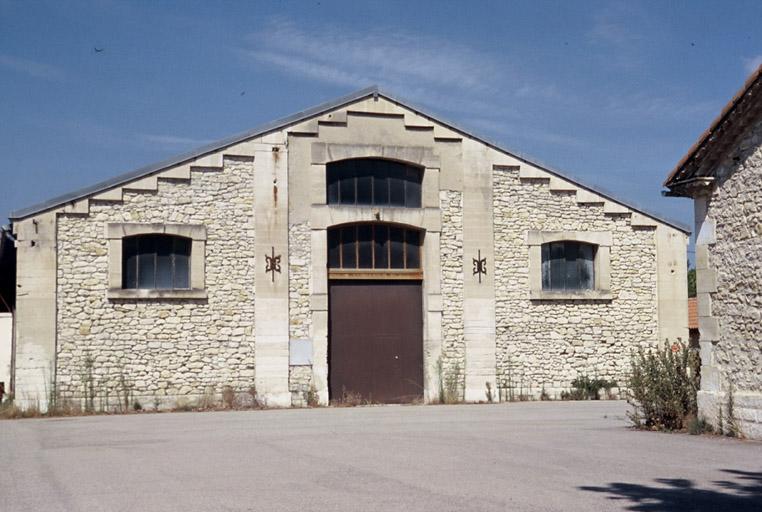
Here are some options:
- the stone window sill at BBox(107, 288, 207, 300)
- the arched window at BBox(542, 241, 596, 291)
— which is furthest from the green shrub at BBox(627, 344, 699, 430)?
the stone window sill at BBox(107, 288, 207, 300)

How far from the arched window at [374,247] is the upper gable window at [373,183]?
602mm

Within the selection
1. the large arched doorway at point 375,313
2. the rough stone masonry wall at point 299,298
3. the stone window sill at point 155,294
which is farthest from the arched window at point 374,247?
the stone window sill at point 155,294

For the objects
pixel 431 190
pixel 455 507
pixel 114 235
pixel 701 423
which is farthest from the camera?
pixel 431 190

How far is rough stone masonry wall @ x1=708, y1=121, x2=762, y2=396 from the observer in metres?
13.0

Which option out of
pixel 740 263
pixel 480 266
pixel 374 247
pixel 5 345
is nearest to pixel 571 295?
pixel 480 266

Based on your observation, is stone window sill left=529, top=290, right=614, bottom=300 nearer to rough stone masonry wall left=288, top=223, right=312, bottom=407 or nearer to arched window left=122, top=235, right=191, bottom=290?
rough stone masonry wall left=288, top=223, right=312, bottom=407


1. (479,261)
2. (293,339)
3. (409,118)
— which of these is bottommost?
(293,339)

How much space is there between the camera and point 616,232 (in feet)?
78.3

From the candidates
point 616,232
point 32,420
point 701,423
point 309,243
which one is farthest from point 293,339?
point 701,423

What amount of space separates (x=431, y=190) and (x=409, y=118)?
174 centimetres

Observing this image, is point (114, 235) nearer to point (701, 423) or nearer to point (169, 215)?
point (169, 215)

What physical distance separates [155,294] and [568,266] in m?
9.64

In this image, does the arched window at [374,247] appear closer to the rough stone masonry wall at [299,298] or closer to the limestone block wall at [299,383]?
the rough stone masonry wall at [299,298]

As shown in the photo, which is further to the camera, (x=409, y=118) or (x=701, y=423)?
(x=409, y=118)
